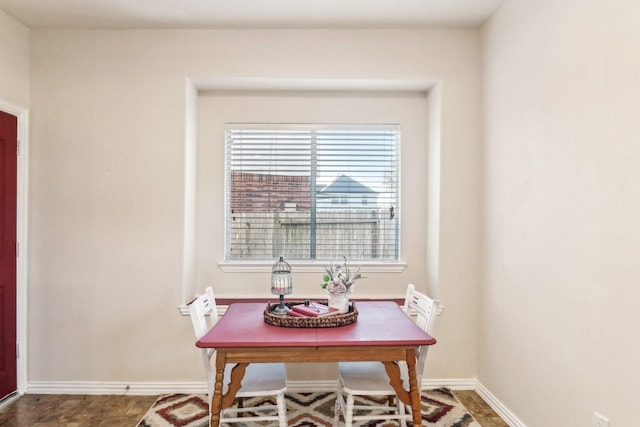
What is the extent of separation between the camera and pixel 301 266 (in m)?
3.27

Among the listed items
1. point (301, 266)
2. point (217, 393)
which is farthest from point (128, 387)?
point (301, 266)

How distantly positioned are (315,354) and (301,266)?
1.27 meters

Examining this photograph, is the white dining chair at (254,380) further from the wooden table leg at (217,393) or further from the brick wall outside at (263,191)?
the brick wall outside at (263,191)

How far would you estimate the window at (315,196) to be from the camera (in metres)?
3.35

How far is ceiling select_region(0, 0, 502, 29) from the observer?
2674mm

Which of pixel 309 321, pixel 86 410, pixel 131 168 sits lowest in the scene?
pixel 86 410

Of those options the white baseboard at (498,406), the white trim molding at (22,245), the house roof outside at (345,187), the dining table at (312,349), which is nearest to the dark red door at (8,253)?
the white trim molding at (22,245)

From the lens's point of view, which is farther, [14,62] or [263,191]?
[263,191]

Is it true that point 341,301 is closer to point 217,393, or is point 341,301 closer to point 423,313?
point 423,313

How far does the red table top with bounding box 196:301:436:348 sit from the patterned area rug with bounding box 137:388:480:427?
2.36 feet

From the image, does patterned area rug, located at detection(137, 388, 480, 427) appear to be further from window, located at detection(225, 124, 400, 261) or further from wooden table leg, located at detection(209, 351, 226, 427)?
window, located at detection(225, 124, 400, 261)

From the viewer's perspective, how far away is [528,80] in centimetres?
237

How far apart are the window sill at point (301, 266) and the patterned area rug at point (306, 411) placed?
3.14 ft

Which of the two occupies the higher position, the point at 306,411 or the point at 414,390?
the point at 414,390
